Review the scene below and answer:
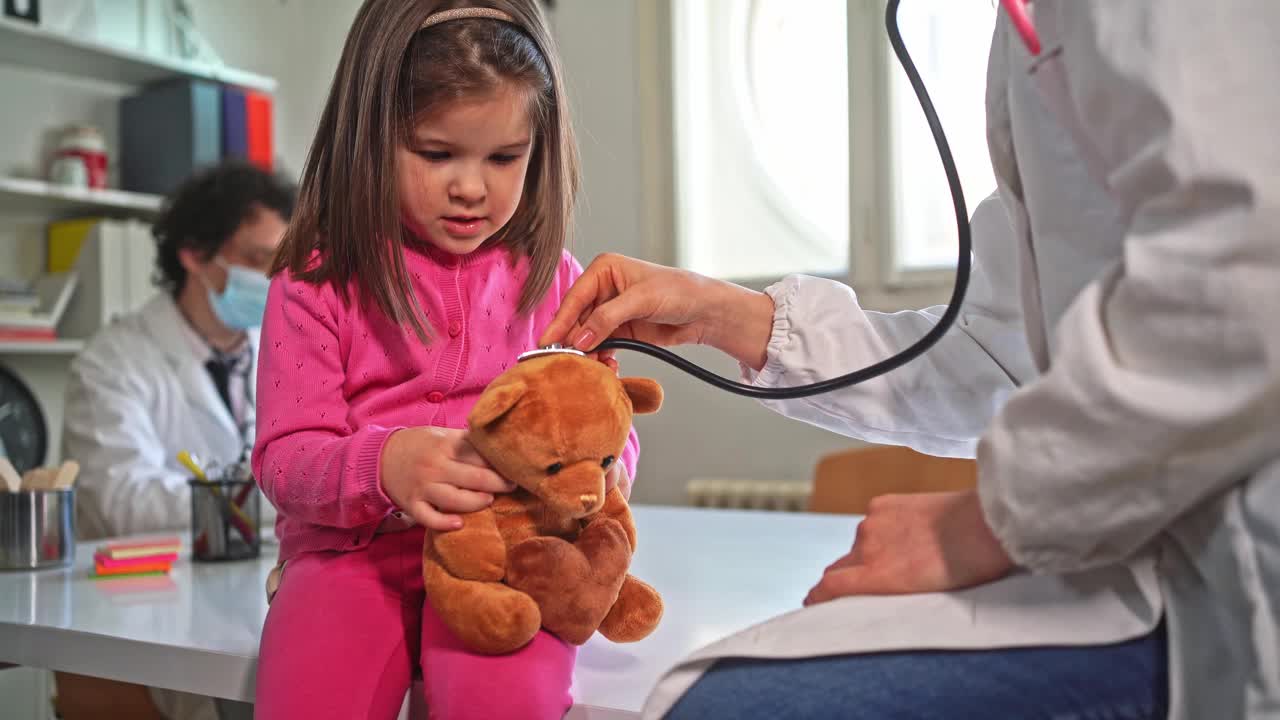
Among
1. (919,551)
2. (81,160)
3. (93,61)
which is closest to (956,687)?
(919,551)

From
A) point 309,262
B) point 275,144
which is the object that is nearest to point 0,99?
point 275,144

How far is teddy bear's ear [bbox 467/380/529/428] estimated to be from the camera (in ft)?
2.27

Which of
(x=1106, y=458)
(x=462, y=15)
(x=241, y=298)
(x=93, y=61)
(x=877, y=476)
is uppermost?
(x=93, y=61)

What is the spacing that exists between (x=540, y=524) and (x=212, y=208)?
187 centimetres

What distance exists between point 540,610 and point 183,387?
182 cm

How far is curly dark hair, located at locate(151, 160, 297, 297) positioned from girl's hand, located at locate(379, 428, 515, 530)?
5.68ft

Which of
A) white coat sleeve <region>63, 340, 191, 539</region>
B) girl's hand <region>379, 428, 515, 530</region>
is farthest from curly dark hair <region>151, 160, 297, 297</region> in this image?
girl's hand <region>379, 428, 515, 530</region>

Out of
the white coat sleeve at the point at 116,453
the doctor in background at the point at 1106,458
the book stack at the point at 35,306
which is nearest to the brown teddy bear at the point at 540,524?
the doctor in background at the point at 1106,458

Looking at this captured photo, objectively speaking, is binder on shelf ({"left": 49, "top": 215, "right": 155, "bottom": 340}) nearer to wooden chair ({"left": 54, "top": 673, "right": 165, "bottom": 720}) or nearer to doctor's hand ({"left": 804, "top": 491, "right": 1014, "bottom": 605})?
wooden chair ({"left": 54, "top": 673, "right": 165, "bottom": 720})

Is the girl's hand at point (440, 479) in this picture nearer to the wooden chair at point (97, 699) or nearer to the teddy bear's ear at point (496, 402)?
the teddy bear's ear at point (496, 402)

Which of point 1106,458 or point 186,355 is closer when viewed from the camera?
point 1106,458

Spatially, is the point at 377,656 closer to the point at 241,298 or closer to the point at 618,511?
the point at 618,511

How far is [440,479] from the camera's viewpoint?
29.3 inches

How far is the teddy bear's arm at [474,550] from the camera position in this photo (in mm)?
727
